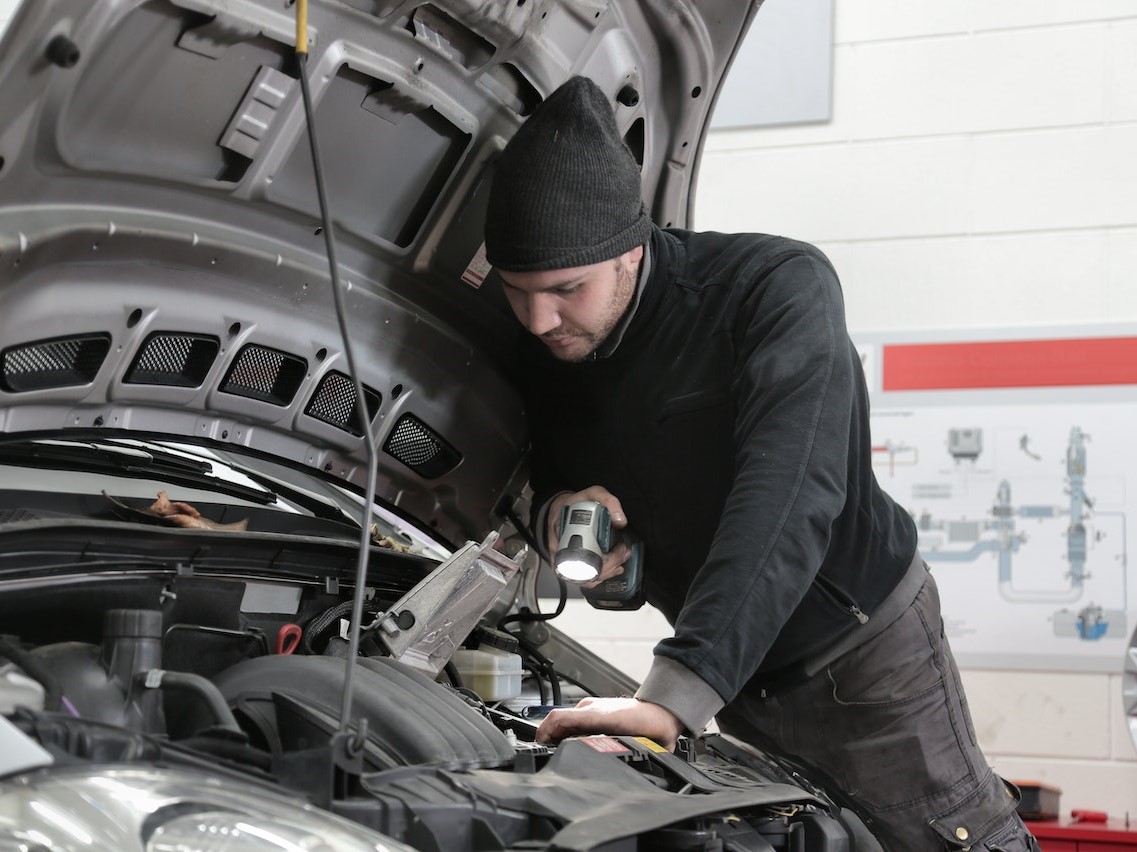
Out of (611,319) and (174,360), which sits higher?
(611,319)

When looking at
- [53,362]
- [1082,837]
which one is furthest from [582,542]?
[1082,837]

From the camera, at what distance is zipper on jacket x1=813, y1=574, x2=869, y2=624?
1791 mm

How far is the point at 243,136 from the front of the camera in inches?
56.0

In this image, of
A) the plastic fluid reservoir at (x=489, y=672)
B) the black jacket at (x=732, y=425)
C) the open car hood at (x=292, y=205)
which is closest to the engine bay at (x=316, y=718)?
the plastic fluid reservoir at (x=489, y=672)

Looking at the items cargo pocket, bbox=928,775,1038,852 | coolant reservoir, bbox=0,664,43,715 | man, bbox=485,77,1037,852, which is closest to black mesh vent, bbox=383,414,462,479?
man, bbox=485,77,1037,852

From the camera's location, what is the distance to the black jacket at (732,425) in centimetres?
154

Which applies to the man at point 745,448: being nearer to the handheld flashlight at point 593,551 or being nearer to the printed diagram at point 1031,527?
the handheld flashlight at point 593,551

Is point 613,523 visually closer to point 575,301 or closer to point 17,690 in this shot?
point 575,301

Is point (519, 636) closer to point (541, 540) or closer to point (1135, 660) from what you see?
point (541, 540)

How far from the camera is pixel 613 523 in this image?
71.5 inches

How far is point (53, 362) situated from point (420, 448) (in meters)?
0.59

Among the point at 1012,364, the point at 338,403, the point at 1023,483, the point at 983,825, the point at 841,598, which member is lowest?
the point at 983,825

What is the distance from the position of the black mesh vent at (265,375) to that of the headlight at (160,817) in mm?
757

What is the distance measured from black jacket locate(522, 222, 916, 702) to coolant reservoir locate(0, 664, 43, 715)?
769 millimetres
